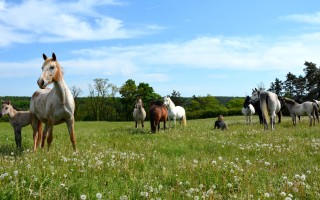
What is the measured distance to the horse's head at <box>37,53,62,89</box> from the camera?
901 centimetres

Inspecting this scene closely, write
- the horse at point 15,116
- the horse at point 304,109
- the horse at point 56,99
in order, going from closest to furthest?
the horse at point 56,99
the horse at point 15,116
the horse at point 304,109

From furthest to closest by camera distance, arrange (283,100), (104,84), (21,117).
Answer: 1. (104,84)
2. (283,100)
3. (21,117)

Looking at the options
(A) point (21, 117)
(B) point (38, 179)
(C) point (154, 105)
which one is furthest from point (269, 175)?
(C) point (154, 105)

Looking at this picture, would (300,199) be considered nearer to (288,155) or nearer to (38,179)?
(38,179)

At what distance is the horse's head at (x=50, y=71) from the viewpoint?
901 cm

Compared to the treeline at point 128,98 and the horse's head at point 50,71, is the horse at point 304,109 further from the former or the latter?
the treeline at point 128,98

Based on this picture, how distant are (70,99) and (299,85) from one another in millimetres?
104982

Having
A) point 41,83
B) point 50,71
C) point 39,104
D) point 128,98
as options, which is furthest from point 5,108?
point 128,98

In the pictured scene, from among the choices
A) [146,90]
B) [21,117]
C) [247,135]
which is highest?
[146,90]

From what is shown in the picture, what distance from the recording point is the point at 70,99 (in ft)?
33.5

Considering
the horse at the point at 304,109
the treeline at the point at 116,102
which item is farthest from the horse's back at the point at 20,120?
the treeline at the point at 116,102

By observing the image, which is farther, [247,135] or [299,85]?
[299,85]

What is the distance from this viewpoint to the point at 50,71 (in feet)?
30.9

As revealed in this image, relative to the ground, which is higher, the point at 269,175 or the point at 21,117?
the point at 21,117
